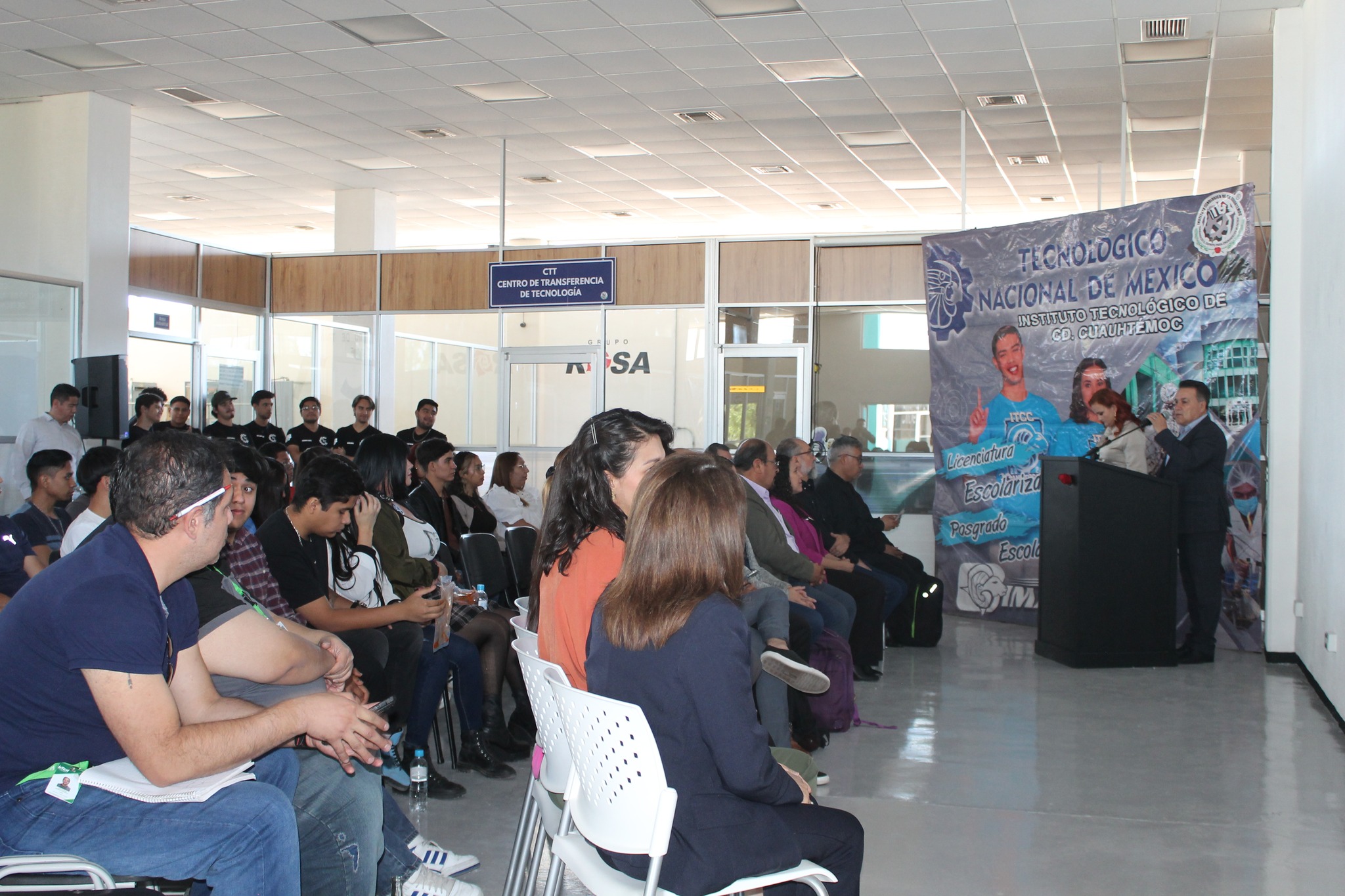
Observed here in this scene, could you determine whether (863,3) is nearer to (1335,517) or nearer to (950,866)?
(1335,517)

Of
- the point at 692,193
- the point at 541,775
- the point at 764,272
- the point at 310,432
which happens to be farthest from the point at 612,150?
the point at 541,775

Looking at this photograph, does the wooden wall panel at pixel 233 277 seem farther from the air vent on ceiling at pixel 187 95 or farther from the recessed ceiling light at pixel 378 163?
the air vent on ceiling at pixel 187 95

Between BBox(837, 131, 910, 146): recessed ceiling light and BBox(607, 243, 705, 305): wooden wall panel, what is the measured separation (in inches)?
66.9

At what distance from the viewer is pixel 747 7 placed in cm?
697

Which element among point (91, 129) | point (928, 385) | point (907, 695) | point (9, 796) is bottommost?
point (907, 695)

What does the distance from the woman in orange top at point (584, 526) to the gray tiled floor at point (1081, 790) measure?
3.05 ft

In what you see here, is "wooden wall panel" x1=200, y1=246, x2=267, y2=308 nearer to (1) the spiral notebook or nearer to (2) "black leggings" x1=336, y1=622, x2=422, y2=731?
(2) "black leggings" x1=336, y1=622, x2=422, y2=731

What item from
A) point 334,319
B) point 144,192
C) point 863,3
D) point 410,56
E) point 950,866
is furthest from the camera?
point 144,192

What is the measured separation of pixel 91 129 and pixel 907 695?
7858 millimetres

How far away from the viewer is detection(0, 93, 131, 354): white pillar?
8.92 metres

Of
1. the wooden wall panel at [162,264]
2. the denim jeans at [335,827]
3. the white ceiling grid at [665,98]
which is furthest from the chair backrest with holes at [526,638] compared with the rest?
the wooden wall panel at [162,264]

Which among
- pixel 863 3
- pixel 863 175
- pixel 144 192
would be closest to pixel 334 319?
pixel 144 192

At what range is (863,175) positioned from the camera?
37.6 ft

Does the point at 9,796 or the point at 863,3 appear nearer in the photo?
the point at 9,796
